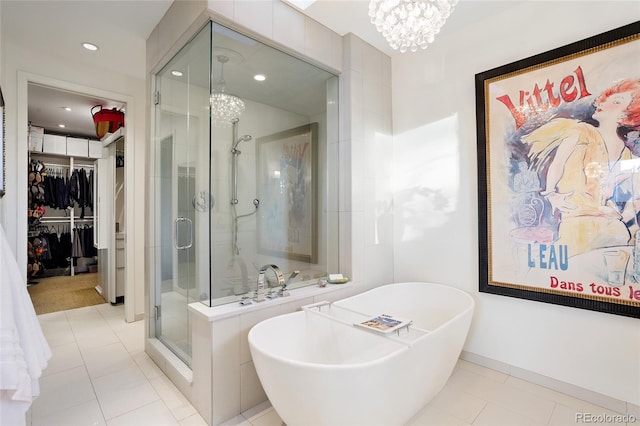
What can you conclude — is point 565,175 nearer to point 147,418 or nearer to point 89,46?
point 147,418

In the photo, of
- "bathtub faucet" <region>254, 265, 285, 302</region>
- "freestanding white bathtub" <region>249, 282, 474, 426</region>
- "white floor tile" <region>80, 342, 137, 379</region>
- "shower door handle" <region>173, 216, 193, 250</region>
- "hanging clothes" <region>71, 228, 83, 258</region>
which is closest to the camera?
"freestanding white bathtub" <region>249, 282, 474, 426</region>

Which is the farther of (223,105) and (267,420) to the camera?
(223,105)

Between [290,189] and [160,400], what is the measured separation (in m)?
1.79

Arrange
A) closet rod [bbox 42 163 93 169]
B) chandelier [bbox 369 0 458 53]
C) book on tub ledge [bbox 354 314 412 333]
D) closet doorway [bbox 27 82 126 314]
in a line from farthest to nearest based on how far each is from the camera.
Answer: closet rod [bbox 42 163 93 169] < closet doorway [bbox 27 82 126 314] < book on tub ledge [bbox 354 314 412 333] < chandelier [bbox 369 0 458 53]

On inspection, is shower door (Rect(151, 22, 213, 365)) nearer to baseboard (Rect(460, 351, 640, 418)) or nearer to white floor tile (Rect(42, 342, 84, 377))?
white floor tile (Rect(42, 342, 84, 377))

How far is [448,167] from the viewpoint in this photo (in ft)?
8.50

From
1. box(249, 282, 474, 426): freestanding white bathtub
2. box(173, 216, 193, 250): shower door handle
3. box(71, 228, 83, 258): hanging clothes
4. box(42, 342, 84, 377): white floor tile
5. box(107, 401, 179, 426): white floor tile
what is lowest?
box(107, 401, 179, 426): white floor tile

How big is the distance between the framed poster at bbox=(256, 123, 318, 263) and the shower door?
55 cm

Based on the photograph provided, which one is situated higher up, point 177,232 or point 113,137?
point 113,137

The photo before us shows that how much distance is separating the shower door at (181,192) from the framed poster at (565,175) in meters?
2.09

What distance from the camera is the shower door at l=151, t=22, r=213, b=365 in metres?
2.26

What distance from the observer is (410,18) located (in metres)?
1.59

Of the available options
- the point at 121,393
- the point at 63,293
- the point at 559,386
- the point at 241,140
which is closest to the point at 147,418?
the point at 121,393

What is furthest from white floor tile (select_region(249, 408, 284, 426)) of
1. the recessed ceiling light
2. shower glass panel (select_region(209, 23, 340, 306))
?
the recessed ceiling light
